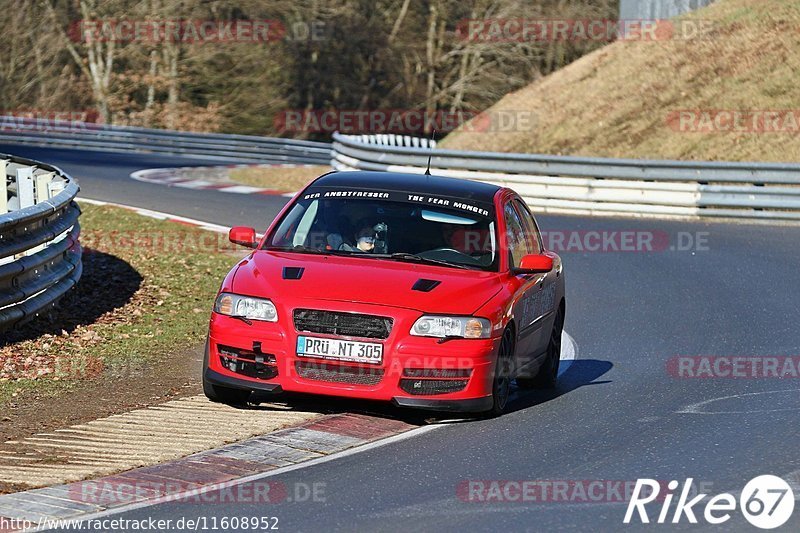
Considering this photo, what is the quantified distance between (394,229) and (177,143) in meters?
28.0

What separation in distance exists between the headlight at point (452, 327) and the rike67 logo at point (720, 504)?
66.1 inches

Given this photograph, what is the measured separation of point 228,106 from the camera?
49.8 metres

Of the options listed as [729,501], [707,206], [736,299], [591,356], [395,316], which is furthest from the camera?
[707,206]

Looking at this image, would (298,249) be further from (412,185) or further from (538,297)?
(538,297)

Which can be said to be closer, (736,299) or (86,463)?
(86,463)

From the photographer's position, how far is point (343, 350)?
8148 mm

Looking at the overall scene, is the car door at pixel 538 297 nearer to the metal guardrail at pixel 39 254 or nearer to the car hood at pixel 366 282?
the car hood at pixel 366 282

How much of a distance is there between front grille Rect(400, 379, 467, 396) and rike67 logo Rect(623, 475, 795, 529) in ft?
5.23

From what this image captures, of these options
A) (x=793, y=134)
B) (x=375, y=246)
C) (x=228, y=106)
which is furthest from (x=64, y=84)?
(x=375, y=246)

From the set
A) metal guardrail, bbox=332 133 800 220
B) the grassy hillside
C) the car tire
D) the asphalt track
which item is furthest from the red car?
the grassy hillside

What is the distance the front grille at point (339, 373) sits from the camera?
8.15 metres

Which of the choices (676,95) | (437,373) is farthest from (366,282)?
(676,95)

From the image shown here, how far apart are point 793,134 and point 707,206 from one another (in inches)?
241

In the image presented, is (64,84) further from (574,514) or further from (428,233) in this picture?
(574,514)
